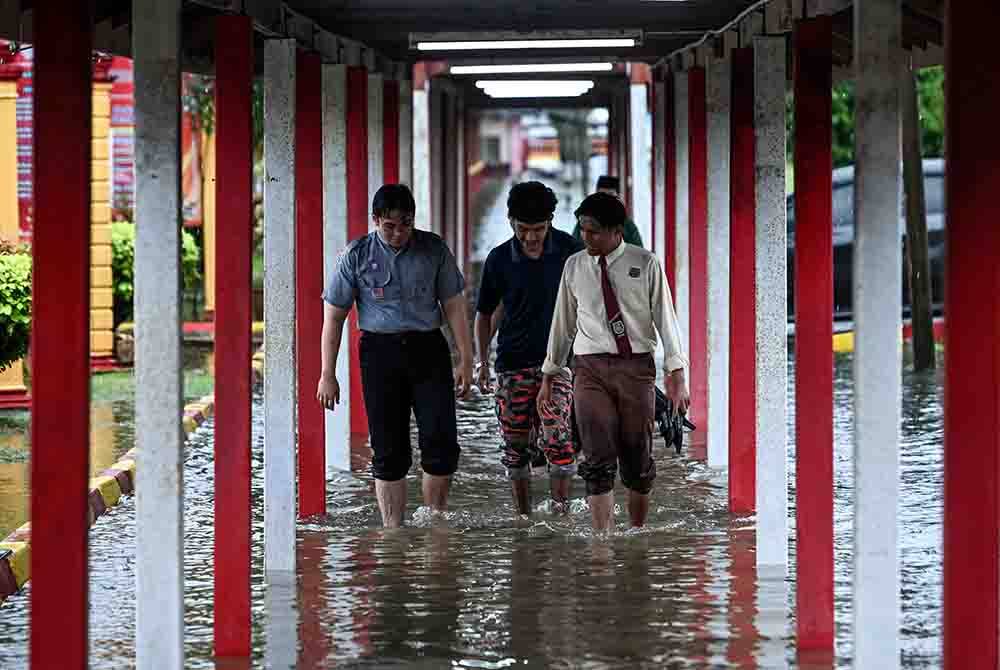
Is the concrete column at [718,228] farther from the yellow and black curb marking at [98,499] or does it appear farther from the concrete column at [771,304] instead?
the yellow and black curb marking at [98,499]

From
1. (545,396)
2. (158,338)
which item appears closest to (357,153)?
(545,396)

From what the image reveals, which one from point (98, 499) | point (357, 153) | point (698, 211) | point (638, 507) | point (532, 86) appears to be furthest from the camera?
point (532, 86)

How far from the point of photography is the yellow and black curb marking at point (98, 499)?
938 cm

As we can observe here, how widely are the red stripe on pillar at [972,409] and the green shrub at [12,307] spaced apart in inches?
359

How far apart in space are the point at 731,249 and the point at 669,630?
3.30 m

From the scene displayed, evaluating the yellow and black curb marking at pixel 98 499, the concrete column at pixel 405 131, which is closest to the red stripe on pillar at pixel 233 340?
the yellow and black curb marking at pixel 98 499

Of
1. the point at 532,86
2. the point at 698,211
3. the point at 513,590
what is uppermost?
the point at 532,86

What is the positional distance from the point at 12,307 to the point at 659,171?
652 centimetres

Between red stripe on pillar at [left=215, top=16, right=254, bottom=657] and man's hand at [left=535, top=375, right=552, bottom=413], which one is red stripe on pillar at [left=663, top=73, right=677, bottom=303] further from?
red stripe on pillar at [left=215, top=16, right=254, bottom=657]

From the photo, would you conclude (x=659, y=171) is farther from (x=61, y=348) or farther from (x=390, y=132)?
(x=61, y=348)

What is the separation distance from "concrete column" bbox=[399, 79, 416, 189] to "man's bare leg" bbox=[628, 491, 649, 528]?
7355mm

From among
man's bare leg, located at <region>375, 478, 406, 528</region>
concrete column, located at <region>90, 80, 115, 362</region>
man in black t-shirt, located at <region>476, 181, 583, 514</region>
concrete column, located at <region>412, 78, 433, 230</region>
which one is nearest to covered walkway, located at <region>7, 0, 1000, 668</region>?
man's bare leg, located at <region>375, 478, 406, 528</region>

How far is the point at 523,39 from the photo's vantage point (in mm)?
12484

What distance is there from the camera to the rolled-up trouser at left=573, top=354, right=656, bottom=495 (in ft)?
31.6
